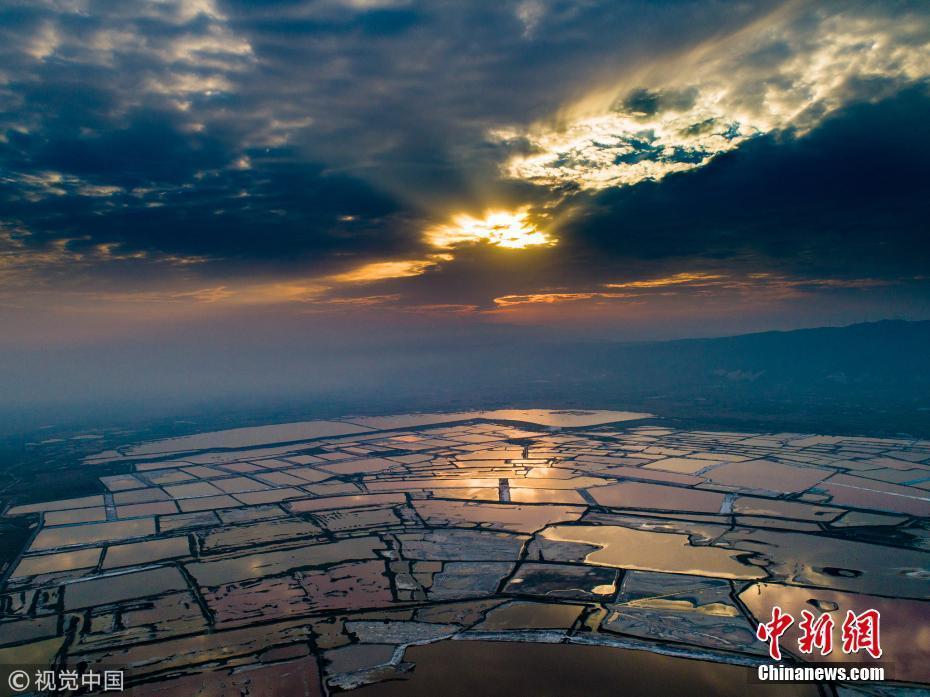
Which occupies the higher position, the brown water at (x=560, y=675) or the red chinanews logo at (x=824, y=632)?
the brown water at (x=560, y=675)

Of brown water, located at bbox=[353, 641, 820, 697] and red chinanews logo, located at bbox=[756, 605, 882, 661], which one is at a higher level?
brown water, located at bbox=[353, 641, 820, 697]

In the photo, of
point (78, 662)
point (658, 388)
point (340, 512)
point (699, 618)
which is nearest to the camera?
point (78, 662)

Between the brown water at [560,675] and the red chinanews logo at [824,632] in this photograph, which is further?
the red chinanews logo at [824,632]

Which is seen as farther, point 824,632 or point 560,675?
point 824,632

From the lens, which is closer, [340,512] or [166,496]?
[340,512]

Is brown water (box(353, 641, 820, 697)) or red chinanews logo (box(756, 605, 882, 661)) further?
red chinanews logo (box(756, 605, 882, 661))

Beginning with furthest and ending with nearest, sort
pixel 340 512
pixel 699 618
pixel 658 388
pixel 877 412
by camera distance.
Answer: pixel 658 388 < pixel 877 412 < pixel 340 512 < pixel 699 618

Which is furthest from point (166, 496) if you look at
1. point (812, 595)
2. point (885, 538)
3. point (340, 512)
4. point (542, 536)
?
point (885, 538)

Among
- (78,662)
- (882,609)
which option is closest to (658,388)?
(882,609)

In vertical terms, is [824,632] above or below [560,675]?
below

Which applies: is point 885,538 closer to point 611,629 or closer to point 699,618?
point 699,618
